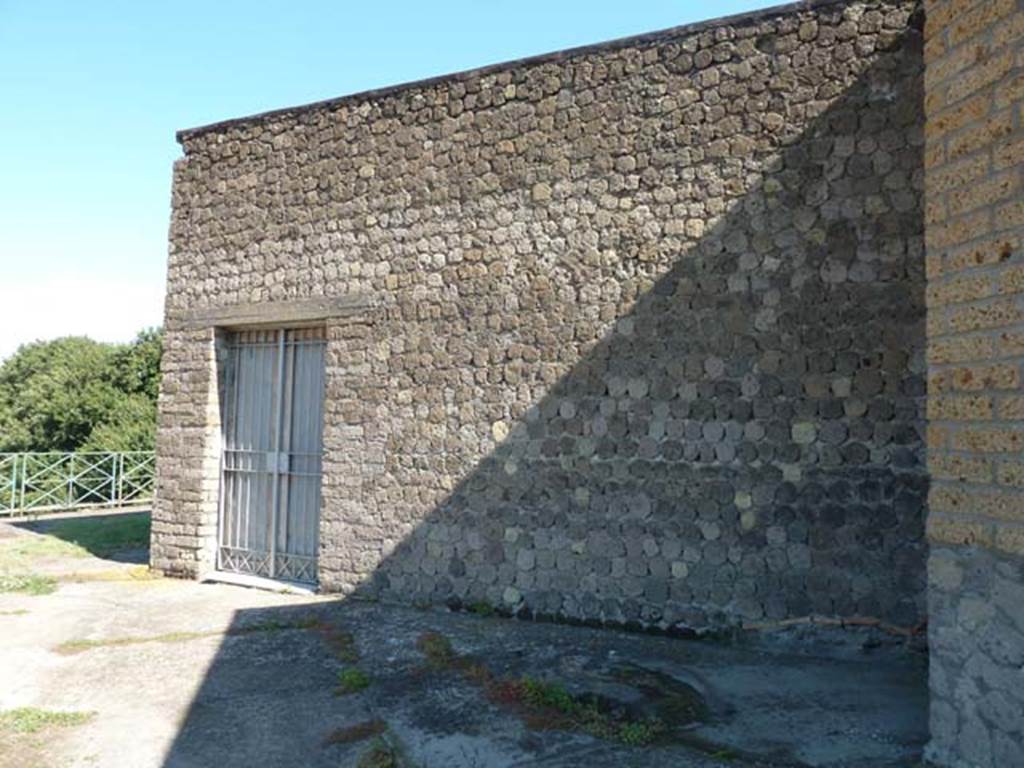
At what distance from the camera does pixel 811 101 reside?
18.1 feet

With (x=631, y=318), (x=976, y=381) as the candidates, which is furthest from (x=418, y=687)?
(x=976, y=381)

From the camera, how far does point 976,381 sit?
3256mm

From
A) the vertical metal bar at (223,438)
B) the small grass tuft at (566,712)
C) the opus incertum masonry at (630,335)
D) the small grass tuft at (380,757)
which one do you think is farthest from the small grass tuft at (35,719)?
the vertical metal bar at (223,438)

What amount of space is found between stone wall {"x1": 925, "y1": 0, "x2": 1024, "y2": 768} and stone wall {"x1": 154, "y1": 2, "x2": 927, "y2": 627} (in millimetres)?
1779

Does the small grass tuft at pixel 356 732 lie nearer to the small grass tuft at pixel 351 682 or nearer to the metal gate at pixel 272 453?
the small grass tuft at pixel 351 682

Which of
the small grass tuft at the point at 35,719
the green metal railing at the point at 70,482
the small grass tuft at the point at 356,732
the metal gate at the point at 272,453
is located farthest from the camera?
the green metal railing at the point at 70,482

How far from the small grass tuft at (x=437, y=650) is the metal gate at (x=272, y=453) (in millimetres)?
2252

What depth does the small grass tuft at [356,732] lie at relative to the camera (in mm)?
3867

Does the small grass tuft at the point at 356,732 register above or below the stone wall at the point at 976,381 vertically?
below

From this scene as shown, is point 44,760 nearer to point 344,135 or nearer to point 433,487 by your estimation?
point 433,487

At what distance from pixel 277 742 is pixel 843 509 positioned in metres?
3.93

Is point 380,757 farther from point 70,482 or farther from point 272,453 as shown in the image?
point 70,482

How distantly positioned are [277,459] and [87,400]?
17216 millimetres

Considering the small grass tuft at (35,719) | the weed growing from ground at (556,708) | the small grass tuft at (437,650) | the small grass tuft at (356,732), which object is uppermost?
the weed growing from ground at (556,708)
